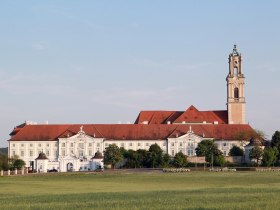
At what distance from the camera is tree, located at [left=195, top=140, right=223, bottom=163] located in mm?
123875

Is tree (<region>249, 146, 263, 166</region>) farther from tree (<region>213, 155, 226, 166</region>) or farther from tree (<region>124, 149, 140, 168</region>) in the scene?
tree (<region>124, 149, 140, 168</region>)

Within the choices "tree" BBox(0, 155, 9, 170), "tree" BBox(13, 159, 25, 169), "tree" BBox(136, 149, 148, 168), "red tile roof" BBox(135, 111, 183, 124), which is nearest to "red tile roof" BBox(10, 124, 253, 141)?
"red tile roof" BBox(135, 111, 183, 124)

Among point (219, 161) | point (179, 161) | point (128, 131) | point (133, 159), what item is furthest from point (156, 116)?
point (219, 161)

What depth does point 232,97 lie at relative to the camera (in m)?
148

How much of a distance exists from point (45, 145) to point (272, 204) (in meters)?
122

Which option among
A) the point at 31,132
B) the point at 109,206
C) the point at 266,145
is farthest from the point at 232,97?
the point at 109,206

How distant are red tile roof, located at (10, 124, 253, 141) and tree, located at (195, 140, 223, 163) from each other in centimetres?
1183

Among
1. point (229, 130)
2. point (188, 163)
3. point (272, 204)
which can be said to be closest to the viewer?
point (272, 204)

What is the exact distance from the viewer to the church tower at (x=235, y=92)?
5797 inches

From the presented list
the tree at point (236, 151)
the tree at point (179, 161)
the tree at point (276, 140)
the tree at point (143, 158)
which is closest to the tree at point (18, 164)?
the tree at point (143, 158)

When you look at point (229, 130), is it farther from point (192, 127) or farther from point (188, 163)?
point (188, 163)

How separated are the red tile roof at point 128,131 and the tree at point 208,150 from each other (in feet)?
38.8

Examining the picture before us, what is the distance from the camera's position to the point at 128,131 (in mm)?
145125

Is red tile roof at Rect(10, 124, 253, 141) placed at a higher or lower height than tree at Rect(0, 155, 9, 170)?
higher
